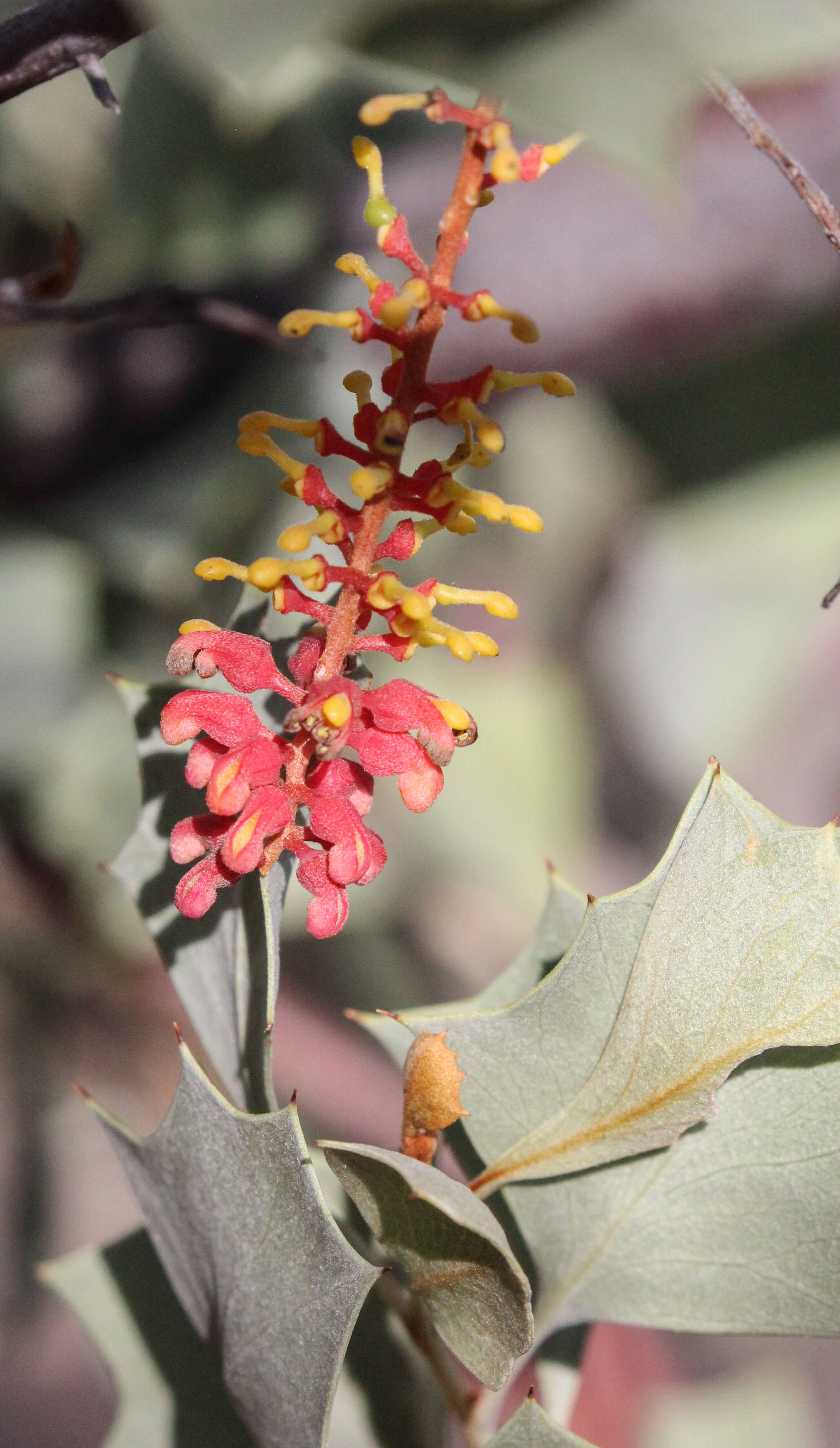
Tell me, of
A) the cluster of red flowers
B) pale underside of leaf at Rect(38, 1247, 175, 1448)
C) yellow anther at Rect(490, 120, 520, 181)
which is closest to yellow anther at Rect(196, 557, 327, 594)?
the cluster of red flowers

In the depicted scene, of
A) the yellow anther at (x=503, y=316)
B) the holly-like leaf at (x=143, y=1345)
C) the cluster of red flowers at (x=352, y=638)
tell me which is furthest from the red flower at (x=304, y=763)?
the holly-like leaf at (x=143, y=1345)

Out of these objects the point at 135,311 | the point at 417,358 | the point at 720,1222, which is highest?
the point at 135,311

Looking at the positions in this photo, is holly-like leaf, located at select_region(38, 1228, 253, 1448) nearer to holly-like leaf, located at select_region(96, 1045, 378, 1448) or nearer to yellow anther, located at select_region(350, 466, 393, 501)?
holly-like leaf, located at select_region(96, 1045, 378, 1448)

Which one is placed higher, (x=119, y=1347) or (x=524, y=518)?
(x=524, y=518)

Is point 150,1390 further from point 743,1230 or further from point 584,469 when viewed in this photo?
point 584,469

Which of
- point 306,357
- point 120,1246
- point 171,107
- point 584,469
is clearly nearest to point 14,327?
point 306,357

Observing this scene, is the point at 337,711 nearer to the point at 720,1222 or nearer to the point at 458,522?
the point at 458,522

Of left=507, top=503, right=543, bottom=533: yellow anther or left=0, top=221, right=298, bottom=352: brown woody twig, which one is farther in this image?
left=0, top=221, right=298, bottom=352: brown woody twig

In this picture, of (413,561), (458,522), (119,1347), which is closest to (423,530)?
→ (458,522)
